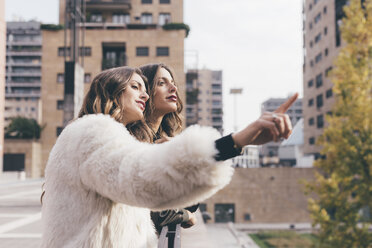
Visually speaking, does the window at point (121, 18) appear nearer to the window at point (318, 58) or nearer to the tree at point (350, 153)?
the window at point (318, 58)

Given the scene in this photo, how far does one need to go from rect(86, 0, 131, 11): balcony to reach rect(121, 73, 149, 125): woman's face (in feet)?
116

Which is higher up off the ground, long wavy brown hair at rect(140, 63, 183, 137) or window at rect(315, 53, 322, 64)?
window at rect(315, 53, 322, 64)

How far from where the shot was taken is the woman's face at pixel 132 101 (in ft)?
5.41

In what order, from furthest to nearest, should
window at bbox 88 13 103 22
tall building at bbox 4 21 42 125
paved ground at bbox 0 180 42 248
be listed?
tall building at bbox 4 21 42 125 → window at bbox 88 13 103 22 → paved ground at bbox 0 180 42 248

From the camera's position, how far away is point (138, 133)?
201 centimetres

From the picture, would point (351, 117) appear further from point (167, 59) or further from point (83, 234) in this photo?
point (167, 59)

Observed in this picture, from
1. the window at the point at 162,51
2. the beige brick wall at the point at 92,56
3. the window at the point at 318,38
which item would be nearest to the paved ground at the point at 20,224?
the beige brick wall at the point at 92,56

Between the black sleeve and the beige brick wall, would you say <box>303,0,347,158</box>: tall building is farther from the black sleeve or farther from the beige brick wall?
the black sleeve

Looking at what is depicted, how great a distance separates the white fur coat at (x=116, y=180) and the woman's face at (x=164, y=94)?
1.12 meters

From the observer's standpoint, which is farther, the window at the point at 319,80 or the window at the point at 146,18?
the window at the point at 319,80

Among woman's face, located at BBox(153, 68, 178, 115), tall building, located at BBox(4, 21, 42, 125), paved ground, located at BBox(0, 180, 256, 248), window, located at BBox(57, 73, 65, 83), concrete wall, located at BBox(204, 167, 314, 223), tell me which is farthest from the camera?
tall building, located at BBox(4, 21, 42, 125)

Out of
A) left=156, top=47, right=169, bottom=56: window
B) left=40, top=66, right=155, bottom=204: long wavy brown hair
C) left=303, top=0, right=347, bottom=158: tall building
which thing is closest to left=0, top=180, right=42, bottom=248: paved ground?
left=40, top=66, right=155, bottom=204: long wavy brown hair

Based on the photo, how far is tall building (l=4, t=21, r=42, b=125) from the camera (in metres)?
79.4

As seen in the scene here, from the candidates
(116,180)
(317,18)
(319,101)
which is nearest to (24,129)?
(319,101)
